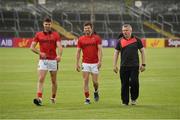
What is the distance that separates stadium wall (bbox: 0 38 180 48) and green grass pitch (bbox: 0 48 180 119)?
32.2m

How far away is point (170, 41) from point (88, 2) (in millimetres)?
17070

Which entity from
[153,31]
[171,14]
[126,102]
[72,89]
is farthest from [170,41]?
[126,102]

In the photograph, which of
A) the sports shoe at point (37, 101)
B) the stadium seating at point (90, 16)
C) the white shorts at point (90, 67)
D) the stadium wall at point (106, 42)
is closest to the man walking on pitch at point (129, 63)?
the white shorts at point (90, 67)

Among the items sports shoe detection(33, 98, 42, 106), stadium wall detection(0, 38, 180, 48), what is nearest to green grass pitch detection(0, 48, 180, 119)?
sports shoe detection(33, 98, 42, 106)

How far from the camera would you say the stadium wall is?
64.4 meters

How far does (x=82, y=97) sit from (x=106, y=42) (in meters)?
47.3

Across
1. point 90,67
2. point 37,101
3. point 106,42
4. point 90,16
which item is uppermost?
point 90,16

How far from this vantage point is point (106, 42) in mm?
66562

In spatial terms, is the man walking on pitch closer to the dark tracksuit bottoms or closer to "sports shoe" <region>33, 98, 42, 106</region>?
the dark tracksuit bottoms

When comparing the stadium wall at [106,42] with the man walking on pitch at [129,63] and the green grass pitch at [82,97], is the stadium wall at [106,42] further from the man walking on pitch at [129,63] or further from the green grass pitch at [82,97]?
the man walking on pitch at [129,63]

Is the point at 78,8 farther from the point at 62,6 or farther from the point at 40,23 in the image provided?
the point at 40,23

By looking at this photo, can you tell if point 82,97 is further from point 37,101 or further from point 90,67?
point 37,101

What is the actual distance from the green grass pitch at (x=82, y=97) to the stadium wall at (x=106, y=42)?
32.2 m

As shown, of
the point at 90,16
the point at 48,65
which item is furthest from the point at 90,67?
the point at 90,16
